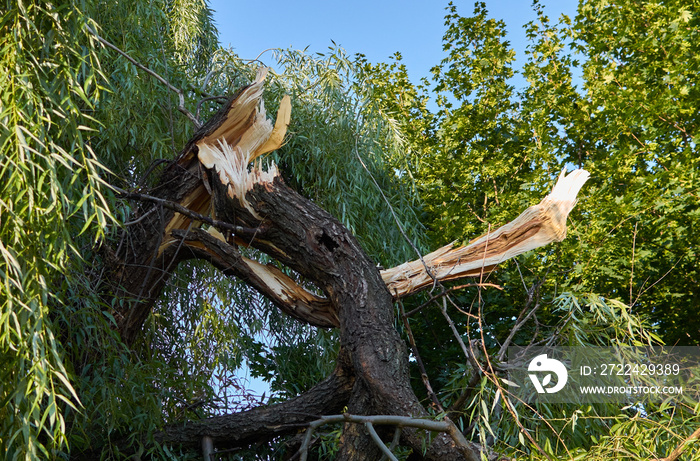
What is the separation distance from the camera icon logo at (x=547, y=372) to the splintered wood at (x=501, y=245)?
52 centimetres

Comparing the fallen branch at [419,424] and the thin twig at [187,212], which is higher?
the thin twig at [187,212]

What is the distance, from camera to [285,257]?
351 centimetres

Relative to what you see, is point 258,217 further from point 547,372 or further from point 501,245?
point 547,372

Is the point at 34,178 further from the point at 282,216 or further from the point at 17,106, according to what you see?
the point at 282,216

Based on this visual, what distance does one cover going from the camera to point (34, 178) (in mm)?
2020

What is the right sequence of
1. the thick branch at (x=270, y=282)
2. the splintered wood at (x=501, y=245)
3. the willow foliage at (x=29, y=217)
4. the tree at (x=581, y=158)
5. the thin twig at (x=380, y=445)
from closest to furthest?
the willow foliage at (x=29, y=217) → the thin twig at (x=380, y=445) → the splintered wood at (x=501, y=245) → the thick branch at (x=270, y=282) → the tree at (x=581, y=158)

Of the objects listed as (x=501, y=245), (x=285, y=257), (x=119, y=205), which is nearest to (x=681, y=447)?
(x=501, y=245)

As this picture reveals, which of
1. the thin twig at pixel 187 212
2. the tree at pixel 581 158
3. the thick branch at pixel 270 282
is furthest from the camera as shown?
the tree at pixel 581 158

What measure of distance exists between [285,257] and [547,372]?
1459 mm

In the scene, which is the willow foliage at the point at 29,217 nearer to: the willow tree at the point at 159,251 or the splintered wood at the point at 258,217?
the willow tree at the point at 159,251

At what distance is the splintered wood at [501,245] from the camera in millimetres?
3166

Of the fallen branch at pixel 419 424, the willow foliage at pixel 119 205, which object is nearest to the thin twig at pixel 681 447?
the fallen branch at pixel 419 424

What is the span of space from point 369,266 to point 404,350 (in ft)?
1.51

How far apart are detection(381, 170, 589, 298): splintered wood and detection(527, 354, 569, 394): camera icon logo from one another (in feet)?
1.72
